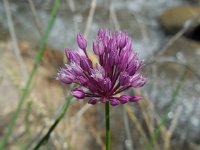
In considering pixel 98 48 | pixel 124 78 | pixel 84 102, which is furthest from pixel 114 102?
pixel 84 102

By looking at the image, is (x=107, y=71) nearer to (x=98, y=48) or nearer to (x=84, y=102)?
(x=98, y=48)

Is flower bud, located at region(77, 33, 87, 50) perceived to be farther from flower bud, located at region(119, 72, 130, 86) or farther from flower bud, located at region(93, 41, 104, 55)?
flower bud, located at region(119, 72, 130, 86)

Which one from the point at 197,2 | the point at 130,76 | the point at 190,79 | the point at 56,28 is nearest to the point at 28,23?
the point at 56,28

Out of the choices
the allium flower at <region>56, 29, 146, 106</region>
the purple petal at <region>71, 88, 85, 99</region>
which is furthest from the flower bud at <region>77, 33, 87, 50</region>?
the purple petal at <region>71, 88, 85, 99</region>

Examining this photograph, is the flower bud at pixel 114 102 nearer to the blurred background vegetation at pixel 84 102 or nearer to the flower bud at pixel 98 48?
the flower bud at pixel 98 48

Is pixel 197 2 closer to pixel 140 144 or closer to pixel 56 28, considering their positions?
pixel 56 28
